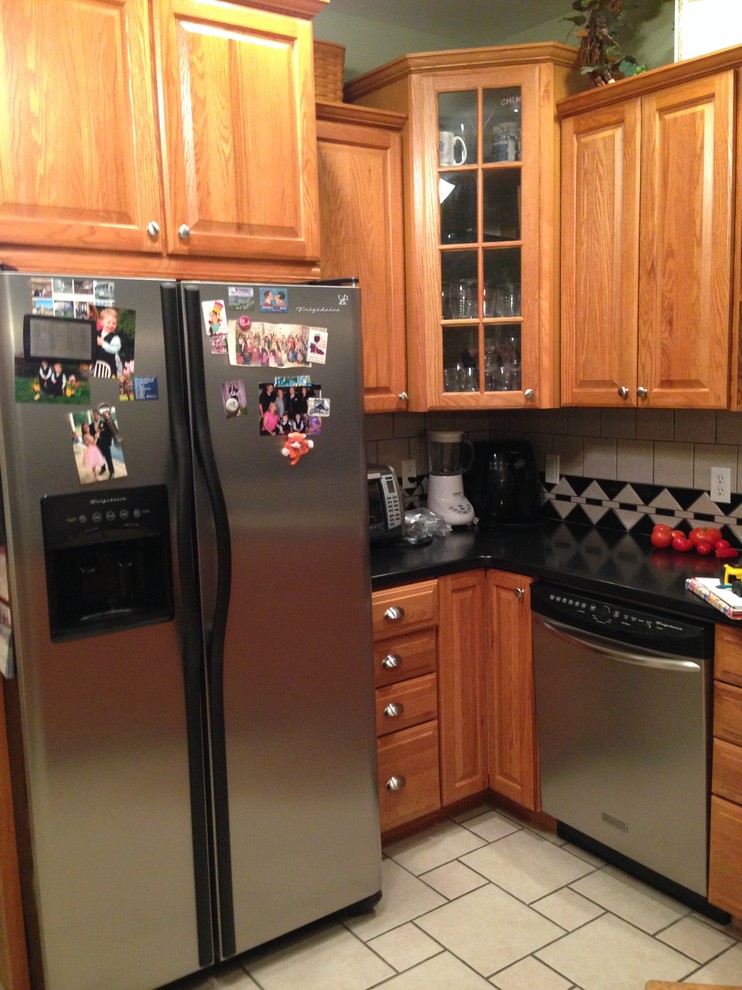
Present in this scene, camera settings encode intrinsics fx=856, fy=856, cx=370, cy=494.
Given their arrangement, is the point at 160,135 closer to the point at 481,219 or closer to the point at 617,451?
the point at 481,219

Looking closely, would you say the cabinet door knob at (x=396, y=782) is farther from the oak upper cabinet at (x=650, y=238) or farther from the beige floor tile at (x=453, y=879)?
the oak upper cabinet at (x=650, y=238)

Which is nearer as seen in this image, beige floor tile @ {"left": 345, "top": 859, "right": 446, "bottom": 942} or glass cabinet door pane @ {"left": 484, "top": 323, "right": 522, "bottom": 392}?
beige floor tile @ {"left": 345, "top": 859, "right": 446, "bottom": 942}

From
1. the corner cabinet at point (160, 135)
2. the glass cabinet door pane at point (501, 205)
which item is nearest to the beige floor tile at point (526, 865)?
the corner cabinet at point (160, 135)

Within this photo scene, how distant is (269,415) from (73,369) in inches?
17.8

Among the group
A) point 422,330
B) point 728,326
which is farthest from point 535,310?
point 728,326

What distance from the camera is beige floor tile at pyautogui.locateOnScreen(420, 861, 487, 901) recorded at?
96.6 inches

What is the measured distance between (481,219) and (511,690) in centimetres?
152

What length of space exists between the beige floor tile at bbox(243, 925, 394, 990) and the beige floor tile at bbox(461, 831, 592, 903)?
1.58 ft

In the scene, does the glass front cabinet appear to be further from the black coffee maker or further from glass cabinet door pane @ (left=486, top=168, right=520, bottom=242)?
the black coffee maker

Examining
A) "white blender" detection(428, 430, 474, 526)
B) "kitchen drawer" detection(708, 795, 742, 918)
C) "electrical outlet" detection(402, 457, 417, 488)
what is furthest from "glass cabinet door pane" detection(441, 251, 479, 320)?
"kitchen drawer" detection(708, 795, 742, 918)

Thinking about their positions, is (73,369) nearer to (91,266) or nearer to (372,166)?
(91,266)

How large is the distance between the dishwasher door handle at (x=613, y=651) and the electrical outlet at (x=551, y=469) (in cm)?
82

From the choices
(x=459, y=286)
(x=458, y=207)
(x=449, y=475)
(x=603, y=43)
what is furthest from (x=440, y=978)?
(x=603, y=43)

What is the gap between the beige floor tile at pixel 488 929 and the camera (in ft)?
7.16
